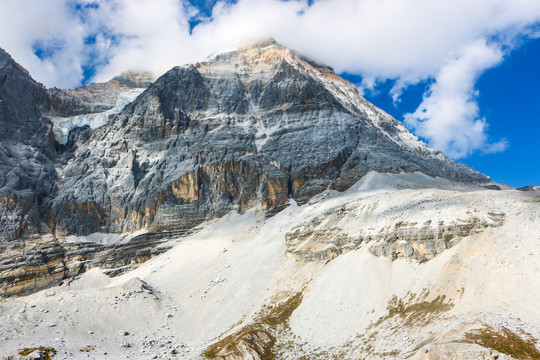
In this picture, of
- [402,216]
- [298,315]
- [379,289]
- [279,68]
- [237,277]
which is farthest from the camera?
[279,68]

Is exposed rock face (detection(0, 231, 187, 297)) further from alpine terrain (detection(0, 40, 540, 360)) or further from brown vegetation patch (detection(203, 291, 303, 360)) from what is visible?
brown vegetation patch (detection(203, 291, 303, 360))

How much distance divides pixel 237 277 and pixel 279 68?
4273 inches

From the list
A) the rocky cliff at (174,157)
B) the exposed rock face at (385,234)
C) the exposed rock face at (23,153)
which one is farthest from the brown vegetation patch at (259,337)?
the exposed rock face at (23,153)

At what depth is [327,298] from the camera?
5175cm

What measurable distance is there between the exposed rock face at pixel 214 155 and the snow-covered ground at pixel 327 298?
89.4 ft

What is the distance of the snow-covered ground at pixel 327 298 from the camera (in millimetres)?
36125

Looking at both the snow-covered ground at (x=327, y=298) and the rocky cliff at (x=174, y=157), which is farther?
the rocky cliff at (x=174, y=157)

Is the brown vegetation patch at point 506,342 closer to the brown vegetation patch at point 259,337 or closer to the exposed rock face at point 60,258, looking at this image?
the brown vegetation patch at point 259,337

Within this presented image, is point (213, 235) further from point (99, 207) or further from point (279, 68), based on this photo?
point (279, 68)

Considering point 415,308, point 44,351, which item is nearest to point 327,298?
point 415,308

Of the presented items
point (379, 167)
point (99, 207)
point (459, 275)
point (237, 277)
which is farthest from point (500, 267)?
point (99, 207)

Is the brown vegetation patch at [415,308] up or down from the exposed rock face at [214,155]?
down

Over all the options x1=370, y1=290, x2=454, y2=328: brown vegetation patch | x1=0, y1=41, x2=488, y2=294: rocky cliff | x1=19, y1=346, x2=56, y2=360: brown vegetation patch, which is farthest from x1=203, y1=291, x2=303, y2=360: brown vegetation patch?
x1=0, y1=41, x2=488, y2=294: rocky cliff

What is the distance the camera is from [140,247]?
100 m
